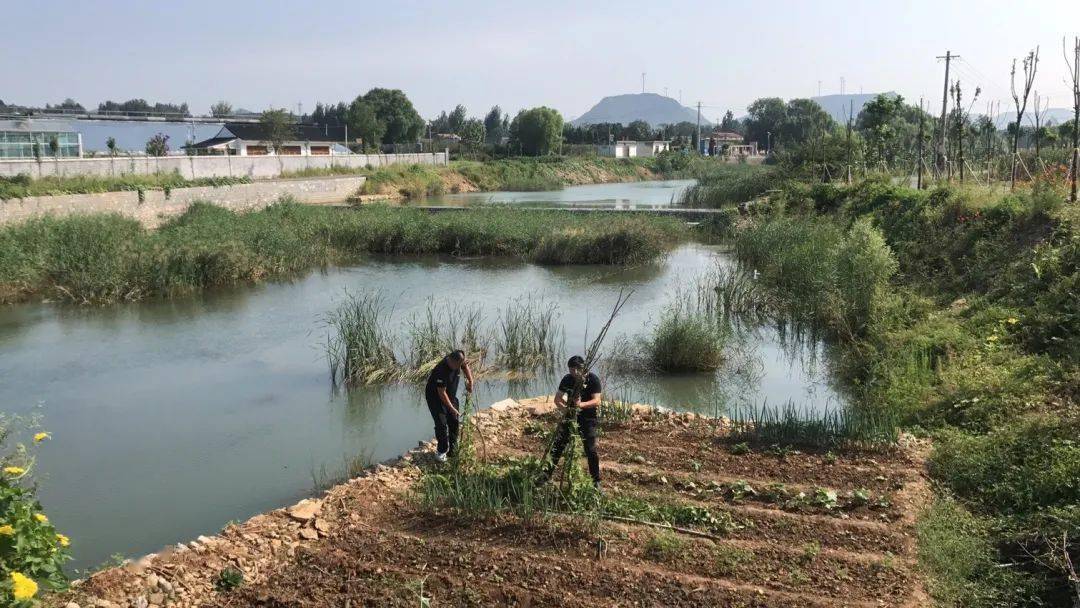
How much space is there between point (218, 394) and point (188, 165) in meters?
27.4

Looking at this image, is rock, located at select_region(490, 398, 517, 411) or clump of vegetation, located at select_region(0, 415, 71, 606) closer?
clump of vegetation, located at select_region(0, 415, 71, 606)

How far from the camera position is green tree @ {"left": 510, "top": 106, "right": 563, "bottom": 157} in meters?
69.7

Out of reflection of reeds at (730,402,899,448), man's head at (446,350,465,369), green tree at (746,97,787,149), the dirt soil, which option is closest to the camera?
the dirt soil

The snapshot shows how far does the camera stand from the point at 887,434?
24.2ft

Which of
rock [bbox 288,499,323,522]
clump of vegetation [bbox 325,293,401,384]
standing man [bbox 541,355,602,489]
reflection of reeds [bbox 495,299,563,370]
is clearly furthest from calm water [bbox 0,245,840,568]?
standing man [bbox 541,355,602,489]

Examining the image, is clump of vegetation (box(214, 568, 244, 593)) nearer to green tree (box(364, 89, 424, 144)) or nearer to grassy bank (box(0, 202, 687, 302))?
grassy bank (box(0, 202, 687, 302))

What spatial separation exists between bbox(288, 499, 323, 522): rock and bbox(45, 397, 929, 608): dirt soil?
14 mm

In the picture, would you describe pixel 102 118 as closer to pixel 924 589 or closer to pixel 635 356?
pixel 635 356

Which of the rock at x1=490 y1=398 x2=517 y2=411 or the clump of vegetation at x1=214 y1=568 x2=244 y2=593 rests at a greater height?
the rock at x1=490 y1=398 x2=517 y2=411

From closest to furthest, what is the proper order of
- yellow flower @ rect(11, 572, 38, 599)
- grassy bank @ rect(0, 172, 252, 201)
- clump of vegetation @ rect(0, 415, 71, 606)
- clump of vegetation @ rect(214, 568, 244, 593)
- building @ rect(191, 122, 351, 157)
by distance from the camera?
yellow flower @ rect(11, 572, 38, 599) < clump of vegetation @ rect(0, 415, 71, 606) < clump of vegetation @ rect(214, 568, 244, 593) < grassy bank @ rect(0, 172, 252, 201) < building @ rect(191, 122, 351, 157)

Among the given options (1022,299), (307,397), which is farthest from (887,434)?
(307,397)

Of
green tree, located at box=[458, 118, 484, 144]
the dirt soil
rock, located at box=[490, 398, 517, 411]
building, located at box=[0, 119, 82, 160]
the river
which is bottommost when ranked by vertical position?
the river

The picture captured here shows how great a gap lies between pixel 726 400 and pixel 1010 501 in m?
4.72

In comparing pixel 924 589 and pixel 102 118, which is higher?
pixel 102 118
